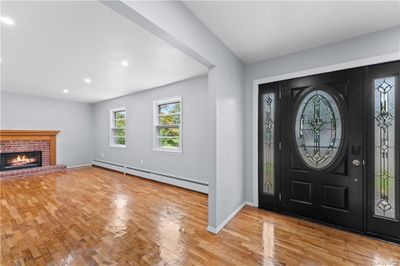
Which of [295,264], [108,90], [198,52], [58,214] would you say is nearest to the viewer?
[295,264]

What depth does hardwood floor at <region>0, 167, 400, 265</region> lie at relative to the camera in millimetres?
1805

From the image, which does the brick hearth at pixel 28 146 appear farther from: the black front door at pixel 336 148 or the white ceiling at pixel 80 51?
the black front door at pixel 336 148

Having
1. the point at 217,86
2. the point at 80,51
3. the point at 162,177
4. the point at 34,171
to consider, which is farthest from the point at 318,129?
the point at 34,171

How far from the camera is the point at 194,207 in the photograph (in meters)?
3.08

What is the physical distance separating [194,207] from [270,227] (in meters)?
1.28

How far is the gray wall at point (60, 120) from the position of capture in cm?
534

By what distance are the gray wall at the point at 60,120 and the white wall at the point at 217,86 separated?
6.53 m

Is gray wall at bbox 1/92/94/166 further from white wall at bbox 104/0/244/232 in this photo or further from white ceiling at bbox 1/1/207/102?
white wall at bbox 104/0/244/232

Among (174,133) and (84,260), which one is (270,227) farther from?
(174,133)

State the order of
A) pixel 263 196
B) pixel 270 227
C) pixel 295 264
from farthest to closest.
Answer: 1. pixel 263 196
2. pixel 270 227
3. pixel 295 264

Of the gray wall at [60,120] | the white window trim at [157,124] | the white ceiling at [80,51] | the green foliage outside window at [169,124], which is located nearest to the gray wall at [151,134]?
the white window trim at [157,124]

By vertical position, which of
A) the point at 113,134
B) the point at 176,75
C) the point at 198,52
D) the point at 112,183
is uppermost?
the point at 176,75

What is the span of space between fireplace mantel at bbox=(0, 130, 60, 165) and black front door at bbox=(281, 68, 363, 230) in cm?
731

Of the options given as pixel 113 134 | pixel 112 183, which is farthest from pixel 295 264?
pixel 113 134
